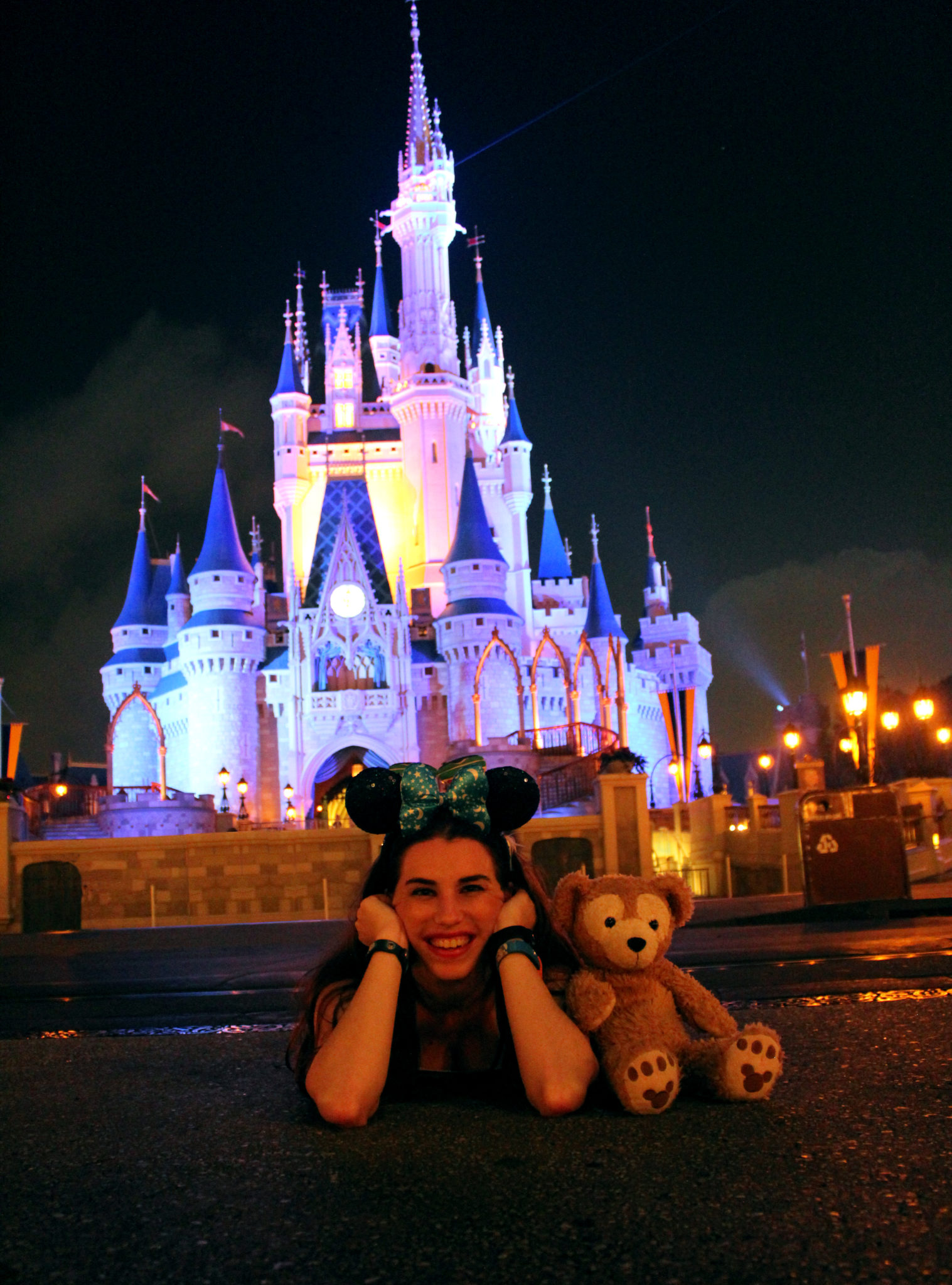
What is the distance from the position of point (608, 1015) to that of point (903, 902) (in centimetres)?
773

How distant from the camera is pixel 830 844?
10.7m

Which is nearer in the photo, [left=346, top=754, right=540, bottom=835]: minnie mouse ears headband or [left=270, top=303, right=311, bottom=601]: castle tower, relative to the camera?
[left=346, top=754, right=540, bottom=835]: minnie mouse ears headband

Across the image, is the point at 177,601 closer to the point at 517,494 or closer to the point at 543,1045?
the point at 517,494

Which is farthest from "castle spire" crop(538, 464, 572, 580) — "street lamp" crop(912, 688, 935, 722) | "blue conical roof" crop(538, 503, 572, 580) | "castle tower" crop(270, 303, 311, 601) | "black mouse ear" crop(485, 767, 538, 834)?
"black mouse ear" crop(485, 767, 538, 834)

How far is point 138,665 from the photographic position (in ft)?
160

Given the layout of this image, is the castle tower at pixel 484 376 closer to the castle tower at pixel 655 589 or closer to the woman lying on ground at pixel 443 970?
the castle tower at pixel 655 589

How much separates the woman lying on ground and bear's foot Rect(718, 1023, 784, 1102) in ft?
0.93

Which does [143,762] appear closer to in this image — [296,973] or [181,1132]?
[296,973]

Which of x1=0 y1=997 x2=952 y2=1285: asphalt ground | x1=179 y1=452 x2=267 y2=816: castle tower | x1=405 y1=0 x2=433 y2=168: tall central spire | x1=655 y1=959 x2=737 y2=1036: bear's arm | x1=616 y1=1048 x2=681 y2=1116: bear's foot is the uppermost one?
x1=405 y1=0 x2=433 y2=168: tall central spire

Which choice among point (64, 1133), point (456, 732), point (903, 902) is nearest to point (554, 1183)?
point (64, 1133)

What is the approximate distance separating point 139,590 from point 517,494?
633 inches

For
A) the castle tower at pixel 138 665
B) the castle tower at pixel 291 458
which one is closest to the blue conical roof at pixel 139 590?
the castle tower at pixel 138 665

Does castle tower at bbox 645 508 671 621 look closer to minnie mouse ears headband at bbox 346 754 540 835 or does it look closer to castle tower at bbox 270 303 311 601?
castle tower at bbox 270 303 311 601

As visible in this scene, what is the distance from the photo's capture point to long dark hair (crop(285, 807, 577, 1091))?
2.88 meters
